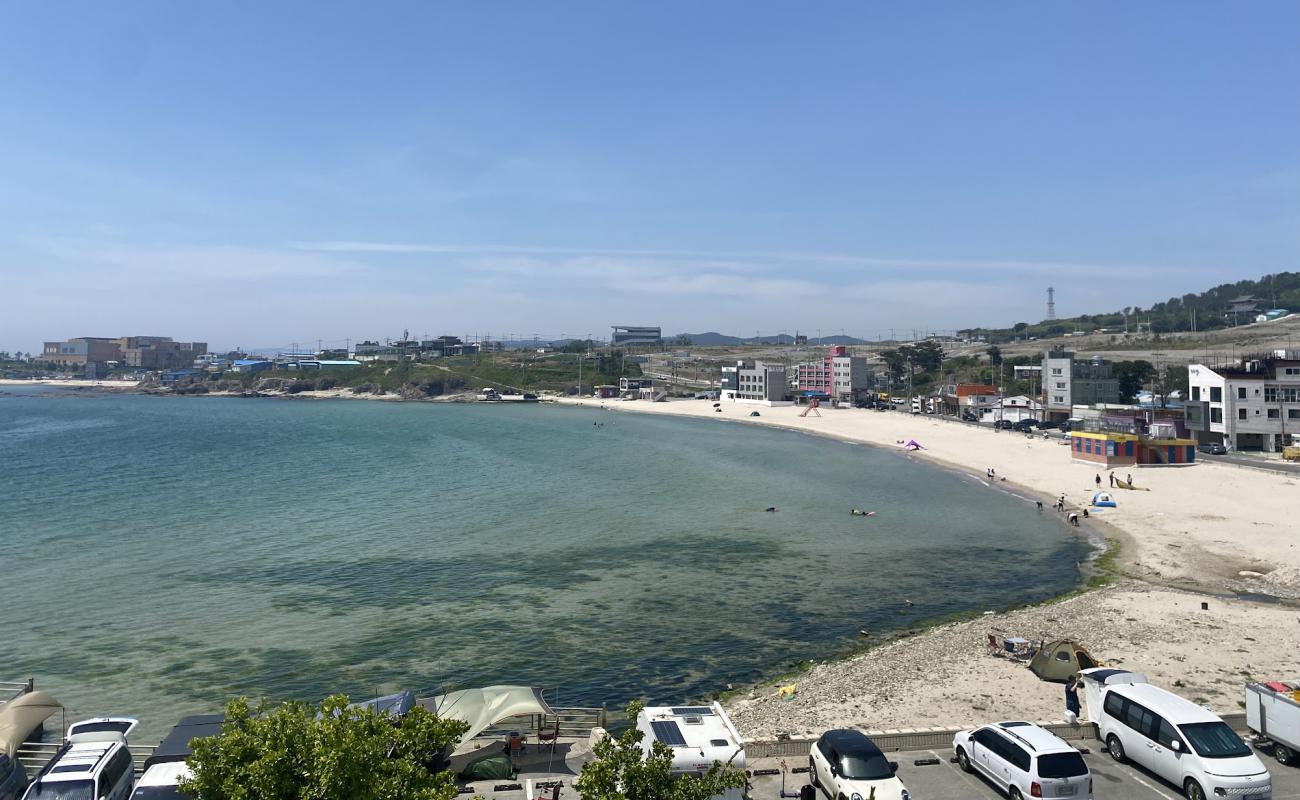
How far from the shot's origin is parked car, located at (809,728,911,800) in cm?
1325

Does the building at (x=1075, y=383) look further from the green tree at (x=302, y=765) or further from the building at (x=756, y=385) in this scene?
the green tree at (x=302, y=765)

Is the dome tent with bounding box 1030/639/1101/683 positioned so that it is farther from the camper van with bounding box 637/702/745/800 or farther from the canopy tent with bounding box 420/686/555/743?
the canopy tent with bounding box 420/686/555/743

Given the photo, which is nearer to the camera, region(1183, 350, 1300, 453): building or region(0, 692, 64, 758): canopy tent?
region(0, 692, 64, 758): canopy tent

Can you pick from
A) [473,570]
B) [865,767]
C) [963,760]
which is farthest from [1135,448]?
[865,767]

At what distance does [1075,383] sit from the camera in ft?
317

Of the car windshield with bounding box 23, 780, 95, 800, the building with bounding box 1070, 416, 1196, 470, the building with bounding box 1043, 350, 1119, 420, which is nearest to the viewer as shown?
the car windshield with bounding box 23, 780, 95, 800

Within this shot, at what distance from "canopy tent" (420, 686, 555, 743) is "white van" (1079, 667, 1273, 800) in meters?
12.1

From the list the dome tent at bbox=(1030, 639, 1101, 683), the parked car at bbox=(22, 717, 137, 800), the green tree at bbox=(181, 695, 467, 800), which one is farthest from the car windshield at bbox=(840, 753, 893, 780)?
the parked car at bbox=(22, 717, 137, 800)

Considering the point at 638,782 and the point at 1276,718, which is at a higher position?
the point at 638,782

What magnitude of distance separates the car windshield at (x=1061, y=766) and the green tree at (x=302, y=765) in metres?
10.1

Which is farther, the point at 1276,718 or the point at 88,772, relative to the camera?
the point at 1276,718

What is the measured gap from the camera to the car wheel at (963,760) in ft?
49.0

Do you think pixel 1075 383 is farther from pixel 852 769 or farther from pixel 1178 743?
pixel 852 769

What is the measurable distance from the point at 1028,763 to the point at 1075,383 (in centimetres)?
9568
